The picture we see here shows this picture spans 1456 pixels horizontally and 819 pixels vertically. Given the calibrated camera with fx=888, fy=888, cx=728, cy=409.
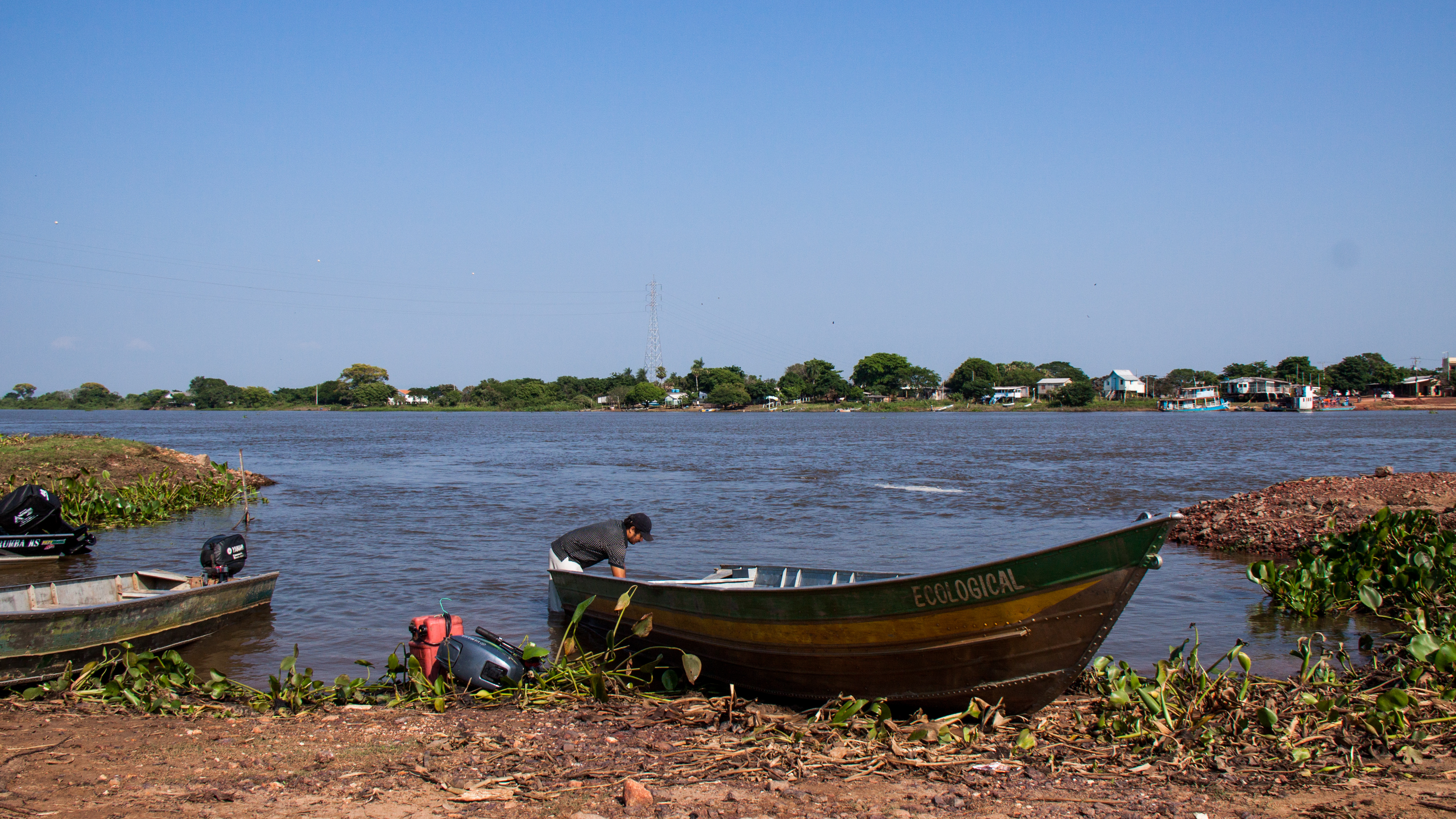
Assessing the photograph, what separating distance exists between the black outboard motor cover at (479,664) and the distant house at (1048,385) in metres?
166

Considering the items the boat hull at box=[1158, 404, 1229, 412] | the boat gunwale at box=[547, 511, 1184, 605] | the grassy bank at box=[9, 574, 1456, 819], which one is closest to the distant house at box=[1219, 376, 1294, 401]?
the boat hull at box=[1158, 404, 1229, 412]

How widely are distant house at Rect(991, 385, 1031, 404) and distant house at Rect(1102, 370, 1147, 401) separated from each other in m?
13.5

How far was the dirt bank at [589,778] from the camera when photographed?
504 centimetres

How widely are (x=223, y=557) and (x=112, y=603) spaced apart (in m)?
2.29

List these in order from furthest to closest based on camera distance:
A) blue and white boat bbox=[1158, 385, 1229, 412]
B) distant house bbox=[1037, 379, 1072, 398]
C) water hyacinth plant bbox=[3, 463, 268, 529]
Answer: distant house bbox=[1037, 379, 1072, 398], blue and white boat bbox=[1158, 385, 1229, 412], water hyacinth plant bbox=[3, 463, 268, 529]

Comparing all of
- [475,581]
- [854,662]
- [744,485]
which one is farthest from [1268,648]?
[744,485]

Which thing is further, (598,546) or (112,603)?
(598,546)

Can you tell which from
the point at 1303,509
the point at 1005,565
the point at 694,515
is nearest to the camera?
the point at 1005,565

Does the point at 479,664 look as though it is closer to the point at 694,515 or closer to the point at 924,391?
the point at 694,515

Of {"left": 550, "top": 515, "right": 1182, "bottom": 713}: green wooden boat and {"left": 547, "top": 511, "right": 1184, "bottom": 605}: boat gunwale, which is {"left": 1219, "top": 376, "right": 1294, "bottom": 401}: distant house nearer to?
{"left": 550, "top": 515, "right": 1182, "bottom": 713}: green wooden boat

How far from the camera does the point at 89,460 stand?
22797 mm

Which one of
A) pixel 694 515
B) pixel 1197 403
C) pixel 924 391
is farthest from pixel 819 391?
pixel 694 515

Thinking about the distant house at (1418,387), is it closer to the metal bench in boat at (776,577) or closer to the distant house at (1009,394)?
the distant house at (1009,394)

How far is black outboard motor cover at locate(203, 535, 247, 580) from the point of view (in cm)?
1073
